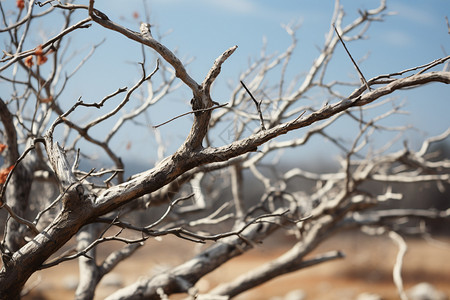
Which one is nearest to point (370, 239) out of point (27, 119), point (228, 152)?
point (27, 119)

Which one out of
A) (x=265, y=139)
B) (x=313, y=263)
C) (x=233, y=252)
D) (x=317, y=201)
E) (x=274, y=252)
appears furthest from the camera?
(x=274, y=252)

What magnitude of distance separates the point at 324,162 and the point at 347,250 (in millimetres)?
2595

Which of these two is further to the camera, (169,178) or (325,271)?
(325,271)

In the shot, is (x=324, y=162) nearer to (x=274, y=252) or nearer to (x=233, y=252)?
(x=274, y=252)

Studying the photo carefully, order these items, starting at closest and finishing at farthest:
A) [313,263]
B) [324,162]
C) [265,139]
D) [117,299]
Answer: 1. [265,139]
2. [117,299]
3. [313,263]
4. [324,162]

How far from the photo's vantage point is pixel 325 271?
36.7ft

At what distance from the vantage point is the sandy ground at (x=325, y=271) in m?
9.81

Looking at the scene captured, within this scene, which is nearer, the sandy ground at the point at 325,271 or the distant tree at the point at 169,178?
the distant tree at the point at 169,178

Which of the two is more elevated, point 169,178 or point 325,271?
point 169,178

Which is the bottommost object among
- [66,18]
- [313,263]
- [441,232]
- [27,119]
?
[441,232]

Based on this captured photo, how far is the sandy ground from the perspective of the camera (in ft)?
32.2

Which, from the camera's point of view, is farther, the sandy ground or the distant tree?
the sandy ground

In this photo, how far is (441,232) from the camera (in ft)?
41.8

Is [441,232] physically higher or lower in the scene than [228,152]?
lower
